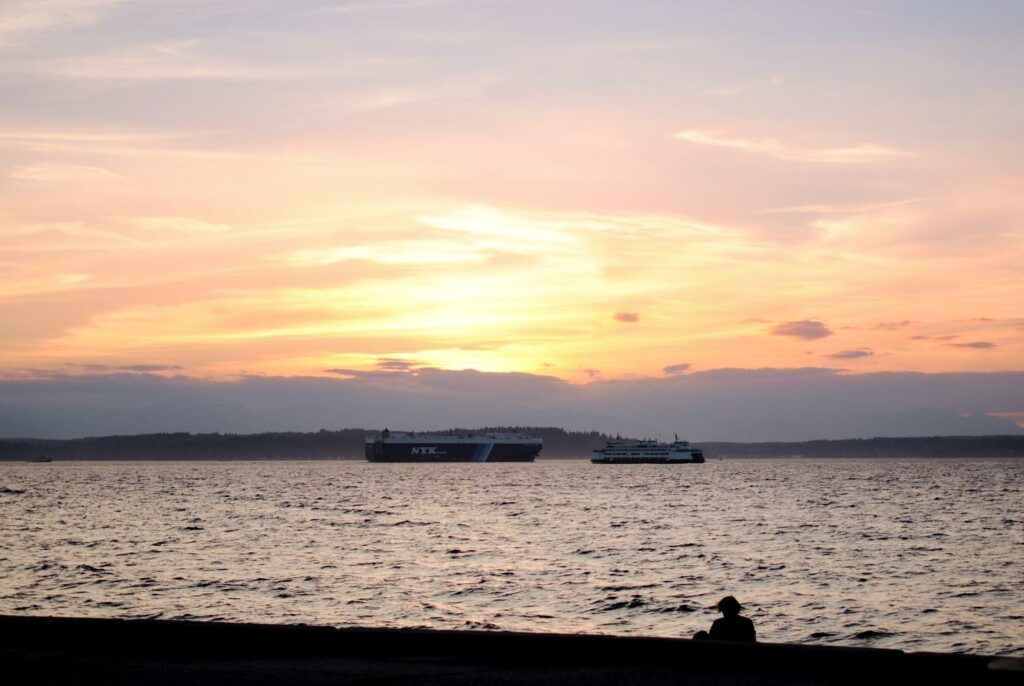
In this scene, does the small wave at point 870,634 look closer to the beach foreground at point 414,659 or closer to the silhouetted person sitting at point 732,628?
the silhouetted person sitting at point 732,628

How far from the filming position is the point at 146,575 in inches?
1711

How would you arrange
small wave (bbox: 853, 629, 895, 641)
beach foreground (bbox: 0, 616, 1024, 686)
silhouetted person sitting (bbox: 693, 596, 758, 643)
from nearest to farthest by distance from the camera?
beach foreground (bbox: 0, 616, 1024, 686) → silhouetted person sitting (bbox: 693, 596, 758, 643) → small wave (bbox: 853, 629, 895, 641)

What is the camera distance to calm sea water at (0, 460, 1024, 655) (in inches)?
1294

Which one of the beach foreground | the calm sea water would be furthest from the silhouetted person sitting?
the calm sea water

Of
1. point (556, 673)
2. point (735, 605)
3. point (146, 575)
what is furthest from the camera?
point (146, 575)

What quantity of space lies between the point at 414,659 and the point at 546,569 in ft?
108

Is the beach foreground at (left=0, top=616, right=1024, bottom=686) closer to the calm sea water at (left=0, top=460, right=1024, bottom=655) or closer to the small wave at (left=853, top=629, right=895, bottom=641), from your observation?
the calm sea water at (left=0, top=460, right=1024, bottom=655)

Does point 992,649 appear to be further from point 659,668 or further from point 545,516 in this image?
point 545,516

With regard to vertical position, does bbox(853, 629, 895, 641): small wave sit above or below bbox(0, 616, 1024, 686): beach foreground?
below

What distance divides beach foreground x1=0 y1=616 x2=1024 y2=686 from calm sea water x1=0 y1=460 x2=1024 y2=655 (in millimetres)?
16616

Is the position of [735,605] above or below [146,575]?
above

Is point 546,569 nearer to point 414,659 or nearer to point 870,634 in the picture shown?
point 870,634

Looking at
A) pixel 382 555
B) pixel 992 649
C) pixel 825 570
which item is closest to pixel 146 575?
pixel 382 555

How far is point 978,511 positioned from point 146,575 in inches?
2756
